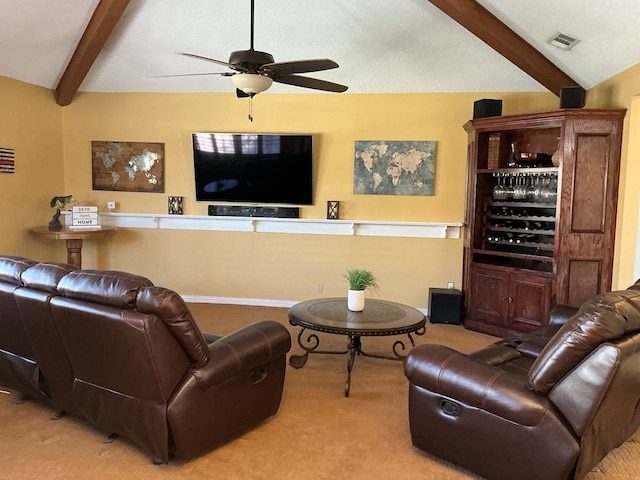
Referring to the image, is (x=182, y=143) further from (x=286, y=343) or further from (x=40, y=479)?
(x=40, y=479)

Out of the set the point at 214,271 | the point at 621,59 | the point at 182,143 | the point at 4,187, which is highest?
the point at 621,59

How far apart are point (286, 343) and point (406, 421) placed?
96 centimetres

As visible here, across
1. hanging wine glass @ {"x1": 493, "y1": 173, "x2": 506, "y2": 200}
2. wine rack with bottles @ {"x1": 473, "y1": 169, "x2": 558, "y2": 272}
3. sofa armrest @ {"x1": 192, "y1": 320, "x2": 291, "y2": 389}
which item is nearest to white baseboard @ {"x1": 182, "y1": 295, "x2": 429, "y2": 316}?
wine rack with bottles @ {"x1": 473, "y1": 169, "x2": 558, "y2": 272}

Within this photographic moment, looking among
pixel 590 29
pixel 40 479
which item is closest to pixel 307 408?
pixel 40 479

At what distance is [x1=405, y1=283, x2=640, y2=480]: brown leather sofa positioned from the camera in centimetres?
213

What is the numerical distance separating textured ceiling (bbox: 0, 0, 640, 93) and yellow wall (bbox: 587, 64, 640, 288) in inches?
8.7

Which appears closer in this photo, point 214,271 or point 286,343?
point 286,343

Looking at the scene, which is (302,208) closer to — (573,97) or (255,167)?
(255,167)

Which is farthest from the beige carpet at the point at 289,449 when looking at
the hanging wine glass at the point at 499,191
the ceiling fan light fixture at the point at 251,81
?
the hanging wine glass at the point at 499,191

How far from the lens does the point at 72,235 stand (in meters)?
5.56

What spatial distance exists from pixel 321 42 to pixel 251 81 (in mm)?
2176

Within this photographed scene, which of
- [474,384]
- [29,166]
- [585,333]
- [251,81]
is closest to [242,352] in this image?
[474,384]

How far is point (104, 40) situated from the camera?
5266 millimetres

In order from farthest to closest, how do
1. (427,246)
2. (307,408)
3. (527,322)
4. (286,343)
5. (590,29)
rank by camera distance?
(427,246) → (527,322) → (590,29) → (307,408) → (286,343)
